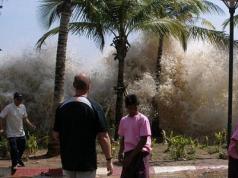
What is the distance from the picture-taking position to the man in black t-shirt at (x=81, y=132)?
618 centimetres

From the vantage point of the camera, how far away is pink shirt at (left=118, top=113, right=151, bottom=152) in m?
7.41

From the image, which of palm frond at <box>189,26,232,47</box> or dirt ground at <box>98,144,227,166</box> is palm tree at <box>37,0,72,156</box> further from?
palm frond at <box>189,26,232,47</box>

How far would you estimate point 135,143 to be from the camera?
24.6 feet

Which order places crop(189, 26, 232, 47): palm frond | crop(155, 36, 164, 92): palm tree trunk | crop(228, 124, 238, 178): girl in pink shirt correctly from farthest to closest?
crop(155, 36, 164, 92): palm tree trunk < crop(189, 26, 232, 47): palm frond < crop(228, 124, 238, 178): girl in pink shirt

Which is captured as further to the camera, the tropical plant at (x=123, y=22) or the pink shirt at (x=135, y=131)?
the tropical plant at (x=123, y=22)

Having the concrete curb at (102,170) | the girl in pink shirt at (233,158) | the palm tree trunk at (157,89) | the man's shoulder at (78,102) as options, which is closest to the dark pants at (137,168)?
the girl in pink shirt at (233,158)

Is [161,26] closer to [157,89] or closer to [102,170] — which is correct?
[157,89]

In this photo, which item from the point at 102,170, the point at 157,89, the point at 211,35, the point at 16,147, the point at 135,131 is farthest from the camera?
the point at 157,89

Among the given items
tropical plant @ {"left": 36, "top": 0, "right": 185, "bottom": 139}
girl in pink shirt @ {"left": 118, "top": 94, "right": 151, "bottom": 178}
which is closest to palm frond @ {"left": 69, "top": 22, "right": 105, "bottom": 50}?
tropical plant @ {"left": 36, "top": 0, "right": 185, "bottom": 139}

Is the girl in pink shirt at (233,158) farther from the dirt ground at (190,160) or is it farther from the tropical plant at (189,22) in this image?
the tropical plant at (189,22)

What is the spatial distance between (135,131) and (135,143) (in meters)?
0.15

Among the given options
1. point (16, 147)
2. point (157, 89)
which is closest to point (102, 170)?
point (16, 147)

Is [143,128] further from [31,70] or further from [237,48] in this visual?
[31,70]

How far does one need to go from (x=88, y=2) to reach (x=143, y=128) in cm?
1049
